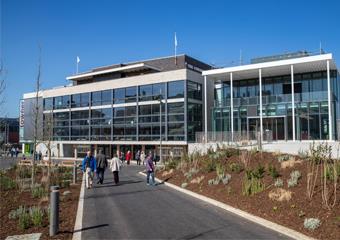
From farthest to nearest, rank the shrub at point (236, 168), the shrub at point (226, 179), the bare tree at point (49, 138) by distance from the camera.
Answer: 1. the bare tree at point (49, 138)
2. the shrub at point (236, 168)
3. the shrub at point (226, 179)

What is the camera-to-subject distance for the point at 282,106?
122 feet

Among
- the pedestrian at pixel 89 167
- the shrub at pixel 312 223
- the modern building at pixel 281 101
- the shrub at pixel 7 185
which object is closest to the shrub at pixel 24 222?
the shrub at pixel 312 223

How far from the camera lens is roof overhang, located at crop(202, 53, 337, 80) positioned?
33.6 metres

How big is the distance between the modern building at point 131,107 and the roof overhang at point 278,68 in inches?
198

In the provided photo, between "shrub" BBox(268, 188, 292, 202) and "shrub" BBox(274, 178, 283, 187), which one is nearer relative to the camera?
"shrub" BBox(268, 188, 292, 202)

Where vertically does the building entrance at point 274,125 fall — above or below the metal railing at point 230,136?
above

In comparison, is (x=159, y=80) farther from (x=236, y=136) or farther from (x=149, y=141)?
(x=236, y=136)

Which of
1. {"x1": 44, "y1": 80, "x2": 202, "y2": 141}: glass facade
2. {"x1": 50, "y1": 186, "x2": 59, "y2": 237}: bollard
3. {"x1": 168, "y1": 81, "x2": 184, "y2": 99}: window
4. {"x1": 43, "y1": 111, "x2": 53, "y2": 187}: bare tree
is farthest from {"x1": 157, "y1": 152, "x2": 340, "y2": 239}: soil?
{"x1": 168, "y1": 81, "x2": 184, "y2": 99}: window

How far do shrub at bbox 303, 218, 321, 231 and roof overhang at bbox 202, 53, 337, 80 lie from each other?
28.2m

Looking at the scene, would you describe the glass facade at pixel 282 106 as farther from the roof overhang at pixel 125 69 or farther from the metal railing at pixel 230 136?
the roof overhang at pixel 125 69

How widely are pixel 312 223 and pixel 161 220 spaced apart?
3733 mm

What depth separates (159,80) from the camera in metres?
44.5

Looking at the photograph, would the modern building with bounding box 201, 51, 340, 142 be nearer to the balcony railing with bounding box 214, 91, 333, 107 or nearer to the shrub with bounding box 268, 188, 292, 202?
the balcony railing with bounding box 214, 91, 333, 107

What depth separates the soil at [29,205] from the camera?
27.9 ft
